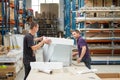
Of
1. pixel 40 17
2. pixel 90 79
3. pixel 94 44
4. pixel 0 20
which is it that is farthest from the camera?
pixel 40 17

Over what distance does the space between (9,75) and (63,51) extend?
265 cm

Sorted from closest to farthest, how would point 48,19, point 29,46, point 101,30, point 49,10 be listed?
point 29,46, point 101,30, point 48,19, point 49,10

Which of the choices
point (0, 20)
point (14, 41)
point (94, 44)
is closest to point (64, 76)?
point (0, 20)

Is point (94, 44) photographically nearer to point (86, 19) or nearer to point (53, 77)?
point (86, 19)

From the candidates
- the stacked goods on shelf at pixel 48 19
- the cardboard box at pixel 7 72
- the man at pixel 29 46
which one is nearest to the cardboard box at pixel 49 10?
the stacked goods on shelf at pixel 48 19

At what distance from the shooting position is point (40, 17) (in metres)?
23.5

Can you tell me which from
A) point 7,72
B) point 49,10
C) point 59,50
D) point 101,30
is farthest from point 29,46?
point 49,10

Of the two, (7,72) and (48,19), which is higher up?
(48,19)

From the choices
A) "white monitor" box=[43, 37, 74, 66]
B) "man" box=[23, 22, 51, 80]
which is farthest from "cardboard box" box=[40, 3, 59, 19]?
"white monitor" box=[43, 37, 74, 66]

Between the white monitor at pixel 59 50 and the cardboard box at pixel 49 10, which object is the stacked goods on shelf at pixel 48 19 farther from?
the white monitor at pixel 59 50

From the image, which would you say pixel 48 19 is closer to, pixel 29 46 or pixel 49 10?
pixel 49 10

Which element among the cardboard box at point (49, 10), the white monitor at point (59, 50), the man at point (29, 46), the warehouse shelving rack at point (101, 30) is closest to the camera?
the white monitor at point (59, 50)

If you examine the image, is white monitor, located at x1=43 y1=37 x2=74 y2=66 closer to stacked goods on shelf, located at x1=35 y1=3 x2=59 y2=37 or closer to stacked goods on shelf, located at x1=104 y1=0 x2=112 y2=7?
stacked goods on shelf, located at x1=104 y1=0 x2=112 y2=7

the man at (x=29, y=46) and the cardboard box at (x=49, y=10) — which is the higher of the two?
the cardboard box at (x=49, y=10)
